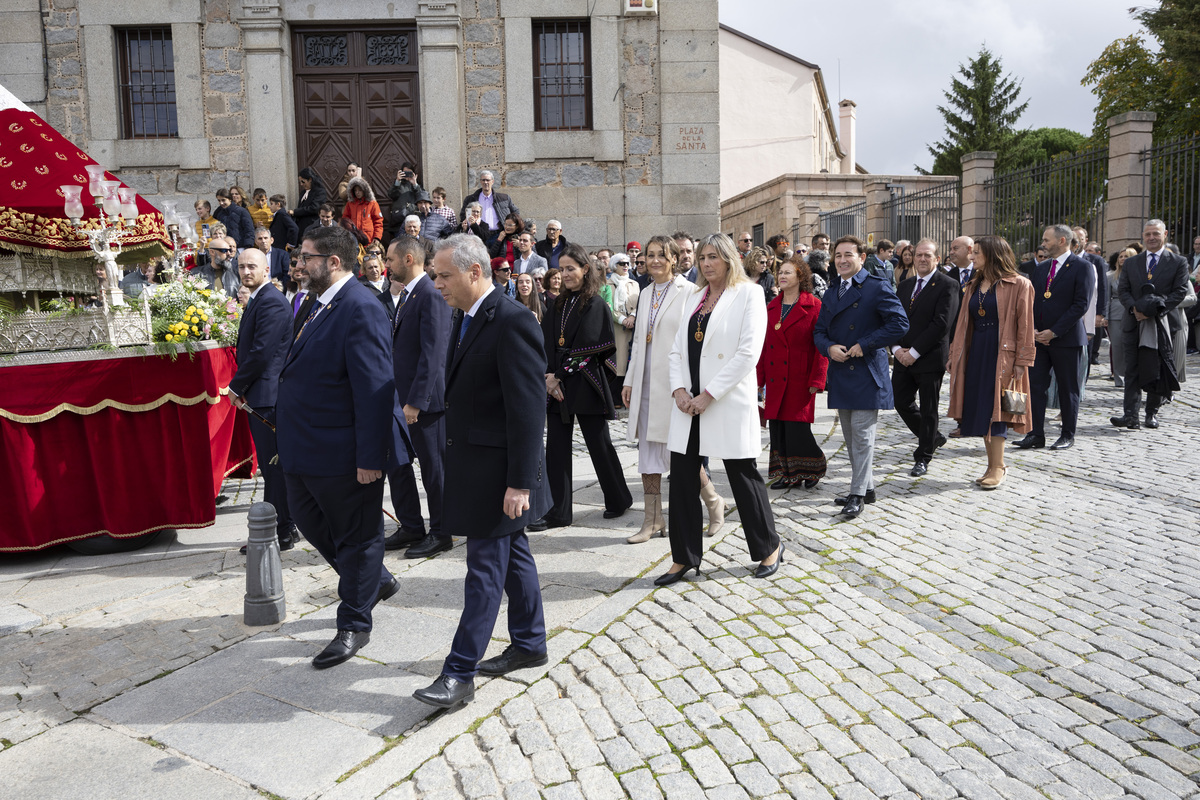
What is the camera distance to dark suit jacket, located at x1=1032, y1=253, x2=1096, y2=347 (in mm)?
8336

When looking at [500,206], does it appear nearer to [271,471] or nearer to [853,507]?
[271,471]

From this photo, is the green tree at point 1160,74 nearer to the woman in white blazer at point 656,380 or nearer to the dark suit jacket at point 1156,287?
the dark suit jacket at point 1156,287

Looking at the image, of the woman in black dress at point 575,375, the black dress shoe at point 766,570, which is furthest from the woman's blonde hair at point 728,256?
the black dress shoe at point 766,570

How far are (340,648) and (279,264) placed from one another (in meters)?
8.57

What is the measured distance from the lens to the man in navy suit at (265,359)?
575 centimetres

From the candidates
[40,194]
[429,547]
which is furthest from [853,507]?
[40,194]

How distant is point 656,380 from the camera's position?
5.68 meters

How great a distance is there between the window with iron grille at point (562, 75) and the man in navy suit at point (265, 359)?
956 cm

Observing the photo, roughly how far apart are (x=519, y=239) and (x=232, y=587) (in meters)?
6.92

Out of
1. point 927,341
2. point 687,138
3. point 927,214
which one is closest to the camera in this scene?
point 927,341

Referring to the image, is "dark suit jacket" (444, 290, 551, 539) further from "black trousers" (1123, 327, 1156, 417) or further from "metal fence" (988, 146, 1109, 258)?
"metal fence" (988, 146, 1109, 258)

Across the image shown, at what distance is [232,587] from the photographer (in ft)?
17.1

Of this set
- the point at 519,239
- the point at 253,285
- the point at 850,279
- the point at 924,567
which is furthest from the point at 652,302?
the point at 519,239

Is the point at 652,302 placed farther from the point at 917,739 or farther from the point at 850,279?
the point at 917,739
